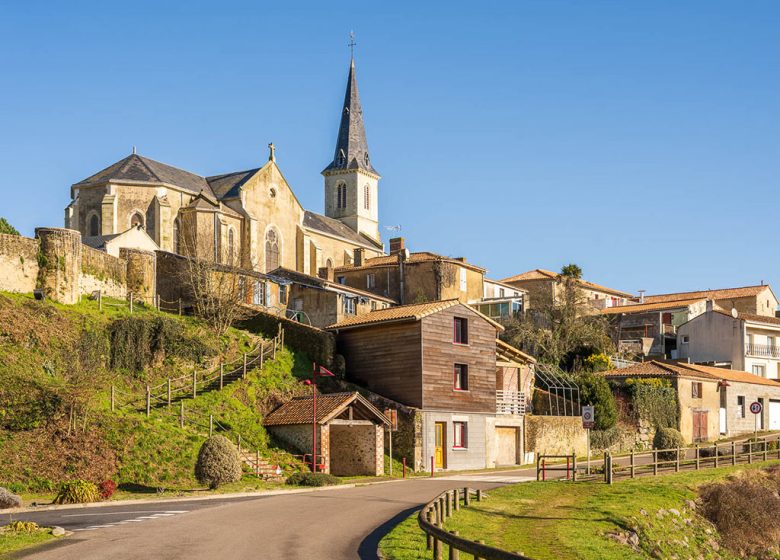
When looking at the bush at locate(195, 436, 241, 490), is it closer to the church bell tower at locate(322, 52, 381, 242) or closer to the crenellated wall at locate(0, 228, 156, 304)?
the crenellated wall at locate(0, 228, 156, 304)

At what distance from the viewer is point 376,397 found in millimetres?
41594

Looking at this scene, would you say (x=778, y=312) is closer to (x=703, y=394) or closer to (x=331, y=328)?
(x=703, y=394)

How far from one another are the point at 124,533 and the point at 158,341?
68.7 ft

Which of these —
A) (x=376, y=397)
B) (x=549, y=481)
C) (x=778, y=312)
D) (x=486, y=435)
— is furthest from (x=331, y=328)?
(x=778, y=312)

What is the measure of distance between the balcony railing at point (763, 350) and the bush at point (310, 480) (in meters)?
44.9

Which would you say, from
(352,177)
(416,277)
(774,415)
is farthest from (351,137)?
(774,415)

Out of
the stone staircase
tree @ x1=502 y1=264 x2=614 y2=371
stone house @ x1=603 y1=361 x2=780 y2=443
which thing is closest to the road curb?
the stone staircase

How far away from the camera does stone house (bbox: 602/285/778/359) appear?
237 ft

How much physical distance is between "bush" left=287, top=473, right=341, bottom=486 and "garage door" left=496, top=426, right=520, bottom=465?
14319 mm

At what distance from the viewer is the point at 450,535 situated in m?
14.1

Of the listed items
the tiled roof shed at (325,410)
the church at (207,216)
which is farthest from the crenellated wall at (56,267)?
the tiled roof shed at (325,410)

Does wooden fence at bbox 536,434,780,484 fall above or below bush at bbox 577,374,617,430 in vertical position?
below

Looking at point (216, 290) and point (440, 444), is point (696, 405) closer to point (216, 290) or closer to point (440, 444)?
point (440, 444)

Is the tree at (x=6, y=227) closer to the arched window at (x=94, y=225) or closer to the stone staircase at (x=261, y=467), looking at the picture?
the arched window at (x=94, y=225)
